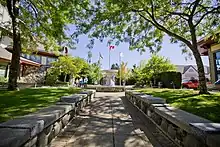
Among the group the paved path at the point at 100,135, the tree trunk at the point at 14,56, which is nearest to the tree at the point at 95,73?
the tree trunk at the point at 14,56

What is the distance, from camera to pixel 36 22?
11.4m

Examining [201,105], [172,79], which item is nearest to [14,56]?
[201,105]

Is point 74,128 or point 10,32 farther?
point 10,32

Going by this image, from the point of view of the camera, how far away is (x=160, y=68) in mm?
26031

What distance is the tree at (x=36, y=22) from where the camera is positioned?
9625mm

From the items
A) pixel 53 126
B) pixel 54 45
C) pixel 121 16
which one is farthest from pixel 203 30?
pixel 53 126

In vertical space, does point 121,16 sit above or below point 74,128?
above

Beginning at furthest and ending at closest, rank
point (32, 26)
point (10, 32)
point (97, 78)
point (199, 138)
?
point (97, 78), point (32, 26), point (10, 32), point (199, 138)

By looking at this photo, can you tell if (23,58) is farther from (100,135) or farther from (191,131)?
(191,131)

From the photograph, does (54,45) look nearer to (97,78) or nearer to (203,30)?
(203,30)

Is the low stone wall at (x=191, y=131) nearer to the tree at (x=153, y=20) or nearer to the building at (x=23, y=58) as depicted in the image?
the tree at (x=153, y=20)

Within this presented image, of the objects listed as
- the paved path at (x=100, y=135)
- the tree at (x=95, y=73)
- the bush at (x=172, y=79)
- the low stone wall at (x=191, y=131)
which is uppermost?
the tree at (x=95, y=73)

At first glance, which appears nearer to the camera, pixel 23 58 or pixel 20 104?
pixel 20 104

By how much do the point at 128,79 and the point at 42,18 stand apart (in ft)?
81.5
